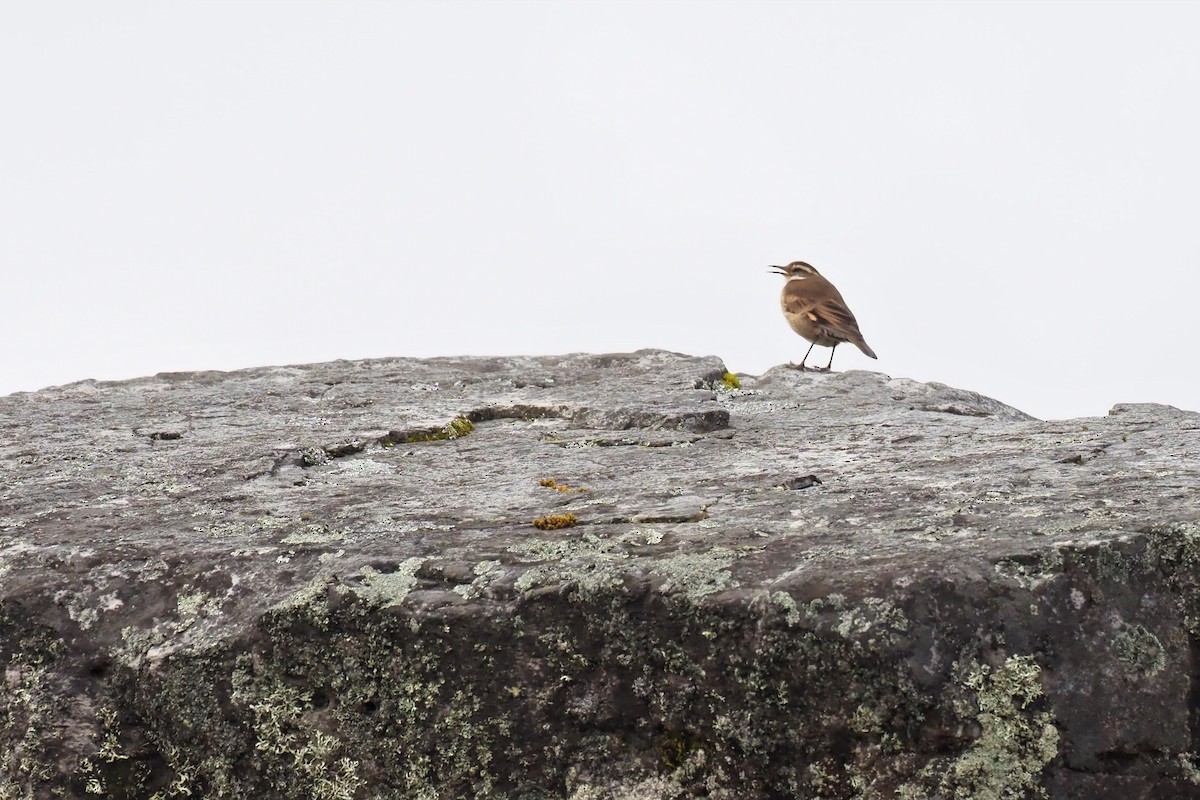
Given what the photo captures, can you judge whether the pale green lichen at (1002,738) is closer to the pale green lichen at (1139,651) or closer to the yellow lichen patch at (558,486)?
the pale green lichen at (1139,651)

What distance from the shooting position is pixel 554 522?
4.21 m

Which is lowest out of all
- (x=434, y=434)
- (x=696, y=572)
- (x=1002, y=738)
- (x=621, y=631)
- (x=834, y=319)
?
(x=1002, y=738)

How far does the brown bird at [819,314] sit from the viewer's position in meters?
10.3

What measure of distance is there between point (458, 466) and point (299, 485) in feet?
2.42

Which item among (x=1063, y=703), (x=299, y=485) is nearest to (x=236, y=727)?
(x=299, y=485)

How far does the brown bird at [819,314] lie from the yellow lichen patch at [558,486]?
5.17 meters

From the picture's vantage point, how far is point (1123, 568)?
3.45 meters

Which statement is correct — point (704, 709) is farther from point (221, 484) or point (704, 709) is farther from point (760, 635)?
point (221, 484)

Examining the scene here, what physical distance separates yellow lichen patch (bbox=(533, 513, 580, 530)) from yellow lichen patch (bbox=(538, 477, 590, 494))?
55 cm

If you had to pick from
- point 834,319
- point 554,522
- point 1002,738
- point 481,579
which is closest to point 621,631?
point 481,579

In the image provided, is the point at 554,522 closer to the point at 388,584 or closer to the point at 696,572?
the point at 388,584

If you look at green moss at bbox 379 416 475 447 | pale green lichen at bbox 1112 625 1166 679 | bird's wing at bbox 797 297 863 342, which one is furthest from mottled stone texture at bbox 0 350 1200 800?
bird's wing at bbox 797 297 863 342

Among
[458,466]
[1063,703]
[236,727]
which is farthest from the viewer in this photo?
[458,466]

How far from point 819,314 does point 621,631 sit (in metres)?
7.24
